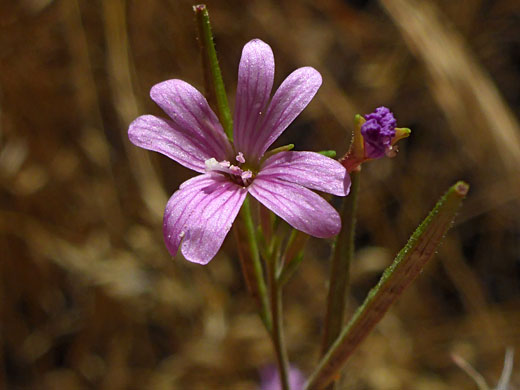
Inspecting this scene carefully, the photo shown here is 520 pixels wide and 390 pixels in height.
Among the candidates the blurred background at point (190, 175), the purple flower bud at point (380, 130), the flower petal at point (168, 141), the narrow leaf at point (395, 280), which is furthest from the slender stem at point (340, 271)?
the blurred background at point (190, 175)

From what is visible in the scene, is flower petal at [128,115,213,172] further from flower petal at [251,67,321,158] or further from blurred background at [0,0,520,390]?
blurred background at [0,0,520,390]

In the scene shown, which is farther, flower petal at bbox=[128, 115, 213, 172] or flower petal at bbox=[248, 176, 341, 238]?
flower petal at bbox=[128, 115, 213, 172]

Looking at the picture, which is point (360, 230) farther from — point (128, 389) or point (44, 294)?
point (44, 294)

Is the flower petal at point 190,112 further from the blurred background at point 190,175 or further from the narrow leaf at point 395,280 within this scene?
the blurred background at point 190,175

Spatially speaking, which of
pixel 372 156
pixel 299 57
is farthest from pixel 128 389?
pixel 372 156

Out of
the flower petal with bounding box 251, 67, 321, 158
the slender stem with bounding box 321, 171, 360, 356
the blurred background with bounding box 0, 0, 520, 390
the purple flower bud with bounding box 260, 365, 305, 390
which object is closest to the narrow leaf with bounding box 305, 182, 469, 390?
the slender stem with bounding box 321, 171, 360, 356

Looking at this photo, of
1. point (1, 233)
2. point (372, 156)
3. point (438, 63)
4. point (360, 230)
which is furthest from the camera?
point (360, 230)

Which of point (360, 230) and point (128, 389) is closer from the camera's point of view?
point (128, 389)
